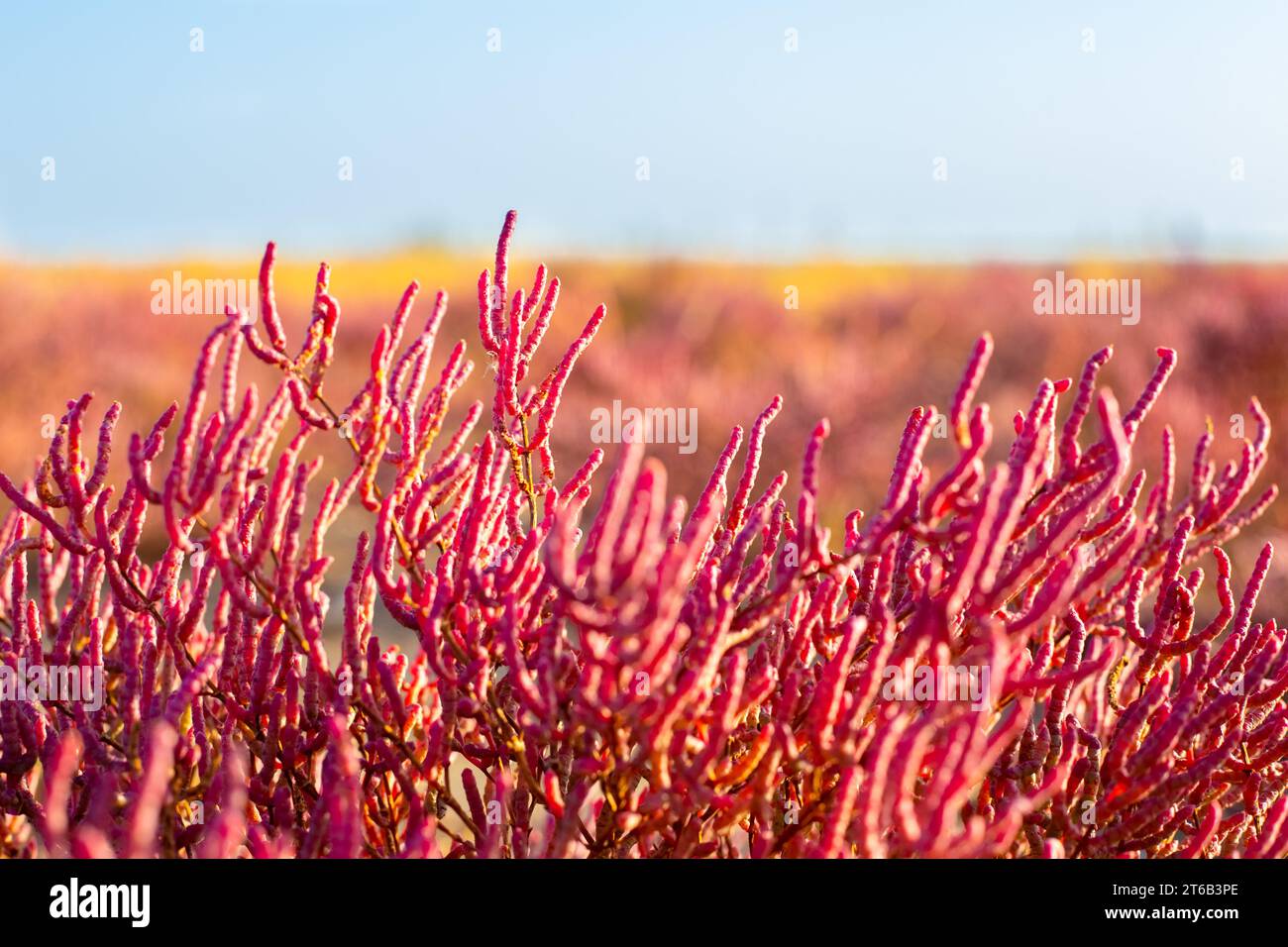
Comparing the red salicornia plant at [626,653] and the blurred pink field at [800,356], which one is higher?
the blurred pink field at [800,356]

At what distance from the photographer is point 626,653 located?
1411 mm

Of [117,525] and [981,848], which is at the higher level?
[117,525]

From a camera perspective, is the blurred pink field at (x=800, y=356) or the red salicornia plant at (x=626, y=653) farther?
the blurred pink field at (x=800, y=356)

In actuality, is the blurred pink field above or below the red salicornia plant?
above

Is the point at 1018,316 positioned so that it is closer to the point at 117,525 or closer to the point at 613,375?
the point at 613,375

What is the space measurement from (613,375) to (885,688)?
400 inches

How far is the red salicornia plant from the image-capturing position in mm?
1492

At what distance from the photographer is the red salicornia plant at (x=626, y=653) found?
149 centimetres

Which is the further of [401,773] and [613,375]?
[613,375]

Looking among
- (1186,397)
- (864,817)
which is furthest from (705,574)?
(1186,397)

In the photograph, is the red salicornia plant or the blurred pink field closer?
the red salicornia plant

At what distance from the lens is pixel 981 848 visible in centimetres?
145
